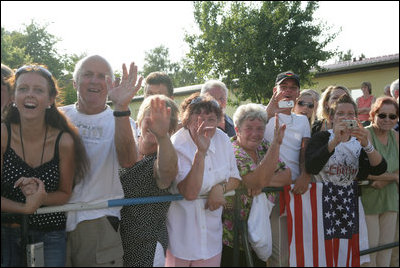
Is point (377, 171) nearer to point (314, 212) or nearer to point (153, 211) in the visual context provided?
point (314, 212)

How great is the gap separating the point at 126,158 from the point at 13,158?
655 mm

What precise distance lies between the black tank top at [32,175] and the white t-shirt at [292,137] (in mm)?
1895

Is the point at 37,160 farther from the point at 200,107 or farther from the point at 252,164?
the point at 252,164

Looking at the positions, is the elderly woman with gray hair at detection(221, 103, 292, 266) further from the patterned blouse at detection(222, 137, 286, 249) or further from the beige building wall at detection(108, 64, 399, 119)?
the beige building wall at detection(108, 64, 399, 119)

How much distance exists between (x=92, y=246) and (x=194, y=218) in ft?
2.32

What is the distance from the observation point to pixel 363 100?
10.5 metres

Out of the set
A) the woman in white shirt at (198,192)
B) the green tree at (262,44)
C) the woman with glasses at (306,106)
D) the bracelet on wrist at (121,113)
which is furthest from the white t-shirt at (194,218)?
the green tree at (262,44)

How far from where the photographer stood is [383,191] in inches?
139

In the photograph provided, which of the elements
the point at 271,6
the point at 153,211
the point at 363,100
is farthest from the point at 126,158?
the point at 271,6

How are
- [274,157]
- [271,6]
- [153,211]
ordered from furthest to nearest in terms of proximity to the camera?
[271,6]
[274,157]
[153,211]

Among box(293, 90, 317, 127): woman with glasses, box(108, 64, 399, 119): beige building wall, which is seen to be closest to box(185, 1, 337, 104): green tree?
box(108, 64, 399, 119): beige building wall

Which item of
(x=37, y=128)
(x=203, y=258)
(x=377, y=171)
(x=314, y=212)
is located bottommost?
(x=203, y=258)

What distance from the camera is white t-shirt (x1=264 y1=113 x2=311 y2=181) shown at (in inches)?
132

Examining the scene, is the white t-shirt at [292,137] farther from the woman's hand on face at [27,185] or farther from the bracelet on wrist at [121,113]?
the woman's hand on face at [27,185]
